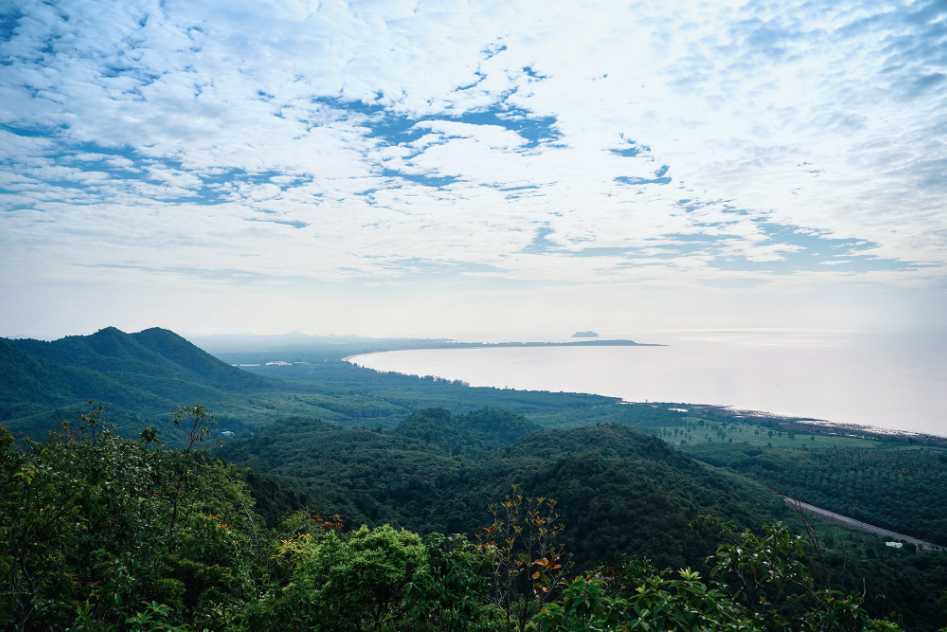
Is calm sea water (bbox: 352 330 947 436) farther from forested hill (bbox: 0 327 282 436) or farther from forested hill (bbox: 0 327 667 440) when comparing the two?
forested hill (bbox: 0 327 282 436)

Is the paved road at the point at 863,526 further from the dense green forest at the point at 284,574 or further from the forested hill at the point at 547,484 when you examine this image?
the dense green forest at the point at 284,574

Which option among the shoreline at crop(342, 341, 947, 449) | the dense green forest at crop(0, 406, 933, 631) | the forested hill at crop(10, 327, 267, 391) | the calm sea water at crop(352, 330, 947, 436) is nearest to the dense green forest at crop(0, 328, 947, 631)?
the dense green forest at crop(0, 406, 933, 631)

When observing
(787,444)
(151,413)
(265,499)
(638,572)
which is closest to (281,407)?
(151,413)

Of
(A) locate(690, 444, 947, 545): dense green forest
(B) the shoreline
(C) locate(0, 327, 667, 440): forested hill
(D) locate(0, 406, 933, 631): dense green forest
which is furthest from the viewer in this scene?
(C) locate(0, 327, 667, 440): forested hill

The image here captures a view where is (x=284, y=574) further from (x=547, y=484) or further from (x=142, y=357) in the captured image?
(x=142, y=357)

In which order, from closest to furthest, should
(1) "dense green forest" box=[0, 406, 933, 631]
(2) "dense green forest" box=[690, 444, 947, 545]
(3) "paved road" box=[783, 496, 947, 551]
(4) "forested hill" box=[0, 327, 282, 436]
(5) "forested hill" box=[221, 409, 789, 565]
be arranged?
(1) "dense green forest" box=[0, 406, 933, 631], (5) "forested hill" box=[221, 409, 789, 565], (3) "paved road" box=[783, 496, 947, 551], (2) "dense green forest" box=[690, 444, 947, 545], (4) "forested hill" box=[0, 327, 282, 436]

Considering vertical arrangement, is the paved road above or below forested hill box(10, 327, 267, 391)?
below

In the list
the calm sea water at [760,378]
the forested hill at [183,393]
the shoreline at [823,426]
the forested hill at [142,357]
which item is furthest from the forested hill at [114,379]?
the shoreline at [823,426]
